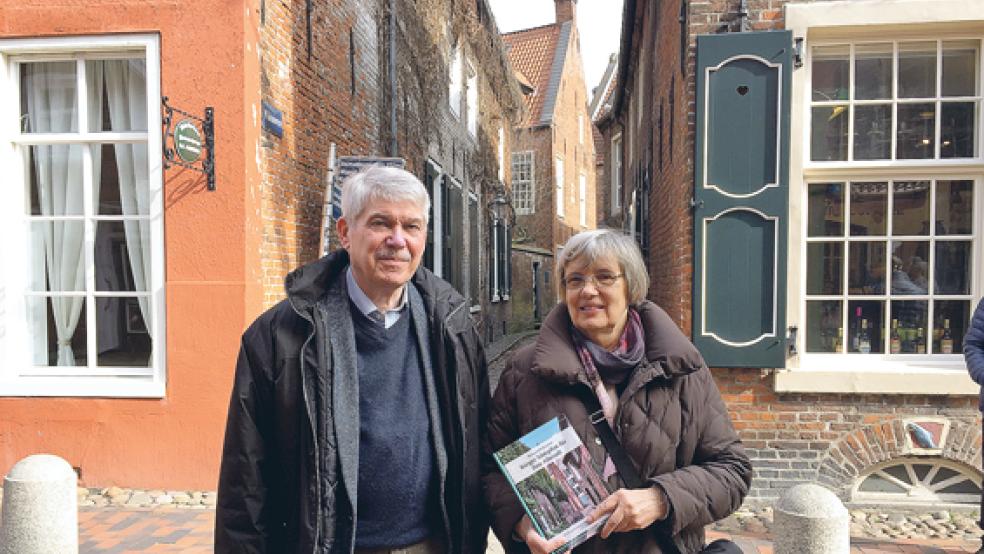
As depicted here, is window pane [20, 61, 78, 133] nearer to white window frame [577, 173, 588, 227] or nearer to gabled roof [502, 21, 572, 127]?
gabled roof [502, 21, 572, 127]

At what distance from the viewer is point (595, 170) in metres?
30.8

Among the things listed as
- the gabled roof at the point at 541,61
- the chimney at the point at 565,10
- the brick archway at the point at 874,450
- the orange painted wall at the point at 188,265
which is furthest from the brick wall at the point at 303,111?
the chimney at the point at 565,10

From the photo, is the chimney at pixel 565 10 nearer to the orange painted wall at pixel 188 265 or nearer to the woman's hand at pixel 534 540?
the orange painted wall at pixel 188 265

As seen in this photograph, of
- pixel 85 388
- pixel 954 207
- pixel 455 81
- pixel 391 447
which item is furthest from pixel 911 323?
pixel 455 81

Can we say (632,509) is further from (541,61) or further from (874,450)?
(541,61)

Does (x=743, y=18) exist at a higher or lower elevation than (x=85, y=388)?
higher

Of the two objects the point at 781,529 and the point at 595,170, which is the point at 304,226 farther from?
the point at 595,170

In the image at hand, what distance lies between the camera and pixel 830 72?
4.18m

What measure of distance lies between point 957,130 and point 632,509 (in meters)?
3.99

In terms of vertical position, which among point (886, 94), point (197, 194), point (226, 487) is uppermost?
point (886, 94)

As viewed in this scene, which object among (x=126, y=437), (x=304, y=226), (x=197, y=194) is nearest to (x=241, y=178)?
(x=197, y=194)

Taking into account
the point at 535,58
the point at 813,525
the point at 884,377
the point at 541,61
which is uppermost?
the point at 535,58

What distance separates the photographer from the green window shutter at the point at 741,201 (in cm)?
400

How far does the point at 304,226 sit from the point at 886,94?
14.8 ft
